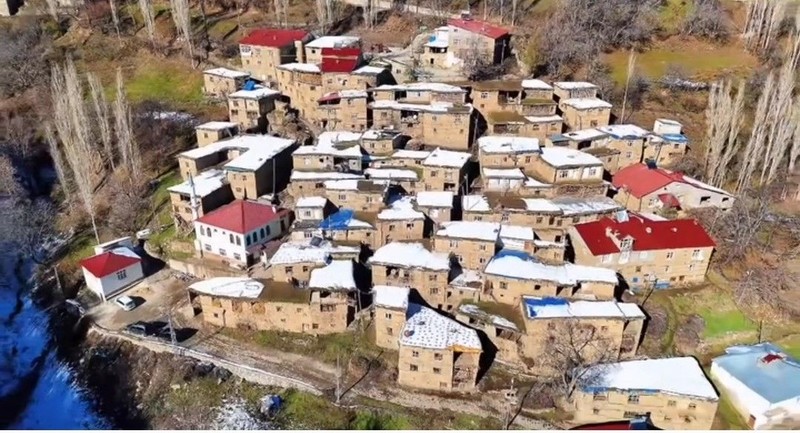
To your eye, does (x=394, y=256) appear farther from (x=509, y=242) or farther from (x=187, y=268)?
(x=187, y=268)

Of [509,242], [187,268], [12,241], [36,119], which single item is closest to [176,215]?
[187,268]

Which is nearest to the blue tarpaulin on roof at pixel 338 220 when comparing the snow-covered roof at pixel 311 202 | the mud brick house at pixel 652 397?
the snow-covered roof at pixel 311 202

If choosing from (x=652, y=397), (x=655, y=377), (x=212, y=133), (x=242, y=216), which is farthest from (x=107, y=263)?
(x=655, y=377)

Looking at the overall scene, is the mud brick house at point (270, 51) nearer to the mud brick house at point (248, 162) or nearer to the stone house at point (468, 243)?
the mud brick house at point (248, 162)

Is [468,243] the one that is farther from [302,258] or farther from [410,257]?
[302,258]

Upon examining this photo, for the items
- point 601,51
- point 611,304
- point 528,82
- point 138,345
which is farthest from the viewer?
point 601,51

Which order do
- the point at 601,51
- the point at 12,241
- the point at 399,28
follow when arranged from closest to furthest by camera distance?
1. the point at 12,241
2. the point at 601,51
3. the point at 399,28
